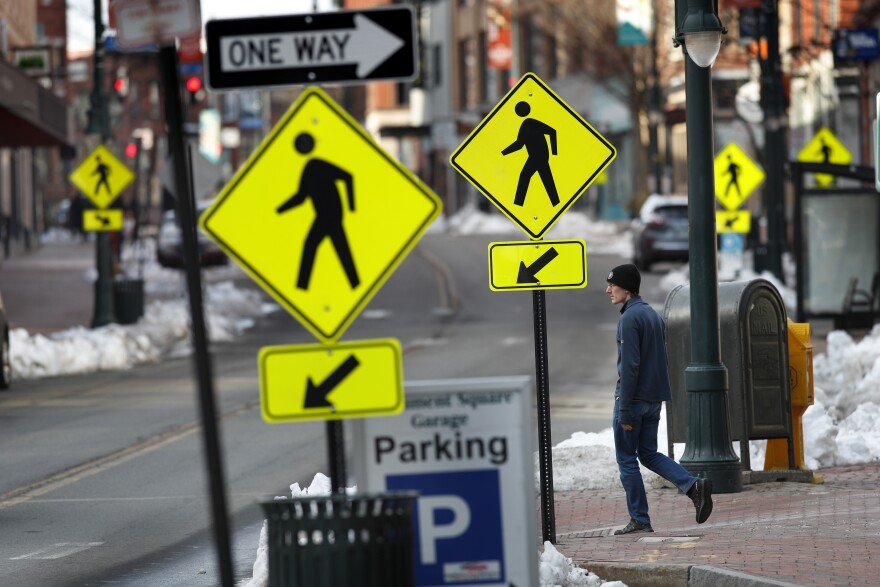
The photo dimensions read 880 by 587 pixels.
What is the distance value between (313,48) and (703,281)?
20.8ft

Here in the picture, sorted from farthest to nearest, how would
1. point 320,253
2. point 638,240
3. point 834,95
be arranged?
point 834,95 → point 638,240 → point 320,253

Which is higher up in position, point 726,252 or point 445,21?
point 445,21

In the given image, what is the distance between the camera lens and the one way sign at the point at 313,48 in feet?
23.1

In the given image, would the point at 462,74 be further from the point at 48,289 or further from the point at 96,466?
the point at 96,466

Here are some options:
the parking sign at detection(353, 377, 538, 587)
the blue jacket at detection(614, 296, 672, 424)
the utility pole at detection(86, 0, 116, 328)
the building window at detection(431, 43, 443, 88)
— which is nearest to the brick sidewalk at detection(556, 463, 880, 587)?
the blue jacket at detection(614, 296, 672, 424)

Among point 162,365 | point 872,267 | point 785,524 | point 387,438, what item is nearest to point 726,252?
point 872,267

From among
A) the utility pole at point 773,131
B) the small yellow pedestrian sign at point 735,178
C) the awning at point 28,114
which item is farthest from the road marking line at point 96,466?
the awning at point 28,114

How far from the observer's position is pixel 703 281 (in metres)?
12.9

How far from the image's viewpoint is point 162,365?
87.8 feet

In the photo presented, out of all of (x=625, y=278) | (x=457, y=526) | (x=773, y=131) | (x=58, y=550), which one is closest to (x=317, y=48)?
(x=457, y=526)

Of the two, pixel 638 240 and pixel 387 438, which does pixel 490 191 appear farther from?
pixel 638 240

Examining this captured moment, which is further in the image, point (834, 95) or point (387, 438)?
point (834, 95)

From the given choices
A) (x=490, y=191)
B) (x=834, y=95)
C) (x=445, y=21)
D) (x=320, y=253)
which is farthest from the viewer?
(x=445, y=21)

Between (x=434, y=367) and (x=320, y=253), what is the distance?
658 inches
